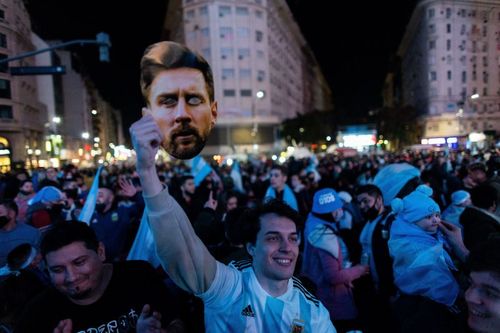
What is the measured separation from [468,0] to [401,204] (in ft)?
22.2

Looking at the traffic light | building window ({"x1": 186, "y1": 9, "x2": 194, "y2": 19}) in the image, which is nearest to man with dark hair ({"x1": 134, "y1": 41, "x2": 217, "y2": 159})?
the traffic light

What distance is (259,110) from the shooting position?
193 ft

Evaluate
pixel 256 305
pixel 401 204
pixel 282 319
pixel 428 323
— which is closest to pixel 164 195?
pixel 256 305

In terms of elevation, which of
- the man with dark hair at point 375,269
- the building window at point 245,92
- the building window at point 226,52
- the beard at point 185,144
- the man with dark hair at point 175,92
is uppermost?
the building window at point 226,52

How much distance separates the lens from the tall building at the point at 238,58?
174 feet

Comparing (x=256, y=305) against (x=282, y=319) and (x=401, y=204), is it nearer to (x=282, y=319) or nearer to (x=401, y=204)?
(x=282, y=319)

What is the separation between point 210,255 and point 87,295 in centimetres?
93

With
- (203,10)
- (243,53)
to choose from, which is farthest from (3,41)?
(243,53)

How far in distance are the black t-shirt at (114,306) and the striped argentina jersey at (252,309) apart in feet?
1.72

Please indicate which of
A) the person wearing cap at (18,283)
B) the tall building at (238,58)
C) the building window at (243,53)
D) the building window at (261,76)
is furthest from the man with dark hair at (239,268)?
the building window at (261,76)

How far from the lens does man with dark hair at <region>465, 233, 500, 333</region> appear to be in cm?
166

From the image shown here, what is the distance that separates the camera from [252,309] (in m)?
1.92

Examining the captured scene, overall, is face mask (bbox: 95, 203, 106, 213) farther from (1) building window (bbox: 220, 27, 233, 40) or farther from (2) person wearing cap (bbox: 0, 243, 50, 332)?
(1) building window (bbox: 220, 27, 233, 40)

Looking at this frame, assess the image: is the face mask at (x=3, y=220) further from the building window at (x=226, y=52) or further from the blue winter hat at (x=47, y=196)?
the building window at (x=226, y=52)
